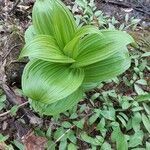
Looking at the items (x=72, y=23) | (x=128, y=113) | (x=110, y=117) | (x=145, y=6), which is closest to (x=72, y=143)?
(x=110, y=117)

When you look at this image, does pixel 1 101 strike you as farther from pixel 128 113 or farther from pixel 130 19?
pixel 130 19

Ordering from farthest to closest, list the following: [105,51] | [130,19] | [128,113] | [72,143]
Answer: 1. [130,19]
2. [128,113]
3. [72,143]
4. [105,51]

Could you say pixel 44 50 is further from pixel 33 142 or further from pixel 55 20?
pixel 33 142

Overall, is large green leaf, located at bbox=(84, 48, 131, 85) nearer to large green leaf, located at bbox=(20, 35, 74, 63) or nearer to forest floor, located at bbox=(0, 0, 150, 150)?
large green leaf, located at bbox=(20, 35, 74, 63)

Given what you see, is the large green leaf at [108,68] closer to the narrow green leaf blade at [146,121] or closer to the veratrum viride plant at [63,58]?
the veratrum viride plant at [63,58]

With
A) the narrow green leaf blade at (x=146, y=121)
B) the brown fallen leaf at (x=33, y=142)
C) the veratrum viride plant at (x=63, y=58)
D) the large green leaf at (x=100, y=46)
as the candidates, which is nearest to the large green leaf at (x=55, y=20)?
the veratrum viride plant at (x=63, y=58)

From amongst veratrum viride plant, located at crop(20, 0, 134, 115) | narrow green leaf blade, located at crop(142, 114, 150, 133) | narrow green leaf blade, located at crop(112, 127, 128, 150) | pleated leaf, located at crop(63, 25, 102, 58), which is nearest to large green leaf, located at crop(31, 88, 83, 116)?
veratrum viride plant, located at crop(20, 0, 134, 115)
